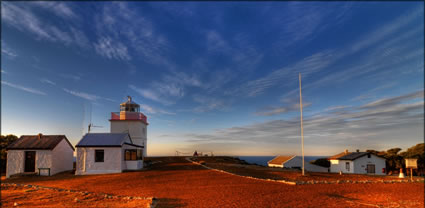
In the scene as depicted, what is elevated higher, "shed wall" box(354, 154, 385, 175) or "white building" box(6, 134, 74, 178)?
"white building" box(6, 134, 74, 178)

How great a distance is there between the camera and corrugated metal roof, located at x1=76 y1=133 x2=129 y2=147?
22531mm

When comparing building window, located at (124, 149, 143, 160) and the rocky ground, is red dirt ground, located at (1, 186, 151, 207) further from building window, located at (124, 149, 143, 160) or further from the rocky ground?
the rocky ground

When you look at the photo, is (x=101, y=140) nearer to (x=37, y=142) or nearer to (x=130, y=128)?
(x=130, y=128)

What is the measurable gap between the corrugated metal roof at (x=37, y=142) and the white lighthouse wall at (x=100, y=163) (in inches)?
150

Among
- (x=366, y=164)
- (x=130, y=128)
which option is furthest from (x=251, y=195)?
(x=366, y=164)

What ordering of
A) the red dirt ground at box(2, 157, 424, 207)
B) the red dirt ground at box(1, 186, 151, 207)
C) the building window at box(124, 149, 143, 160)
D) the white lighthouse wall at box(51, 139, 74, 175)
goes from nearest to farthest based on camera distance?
the red dirt ground at box(2, 157, 424, 207) < the red dirt ground at box(1, 186, 151, 207) < the white lighthouse wall at box(51, 139, 74, 175) < the building window at box(124, 149, 143, 160)

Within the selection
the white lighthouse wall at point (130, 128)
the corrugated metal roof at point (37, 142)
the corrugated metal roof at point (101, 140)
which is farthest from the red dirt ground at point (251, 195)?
the white lighthouse wall at point (130, 128)

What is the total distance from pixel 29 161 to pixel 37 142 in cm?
202

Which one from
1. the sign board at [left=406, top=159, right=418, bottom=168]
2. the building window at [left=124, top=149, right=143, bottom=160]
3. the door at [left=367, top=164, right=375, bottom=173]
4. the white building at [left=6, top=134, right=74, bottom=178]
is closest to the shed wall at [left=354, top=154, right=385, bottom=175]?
the door at [left=367, top=164, right=375, bottom=173]

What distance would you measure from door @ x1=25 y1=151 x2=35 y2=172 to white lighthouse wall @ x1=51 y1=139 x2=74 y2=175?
1.91 meters

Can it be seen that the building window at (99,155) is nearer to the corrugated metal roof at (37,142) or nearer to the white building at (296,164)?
the corrugated metal roof at (37,142)

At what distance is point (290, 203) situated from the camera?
34.9 ft

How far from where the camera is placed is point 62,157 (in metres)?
25.0

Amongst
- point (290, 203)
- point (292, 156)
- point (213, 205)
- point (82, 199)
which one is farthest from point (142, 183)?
point (292, 156)
